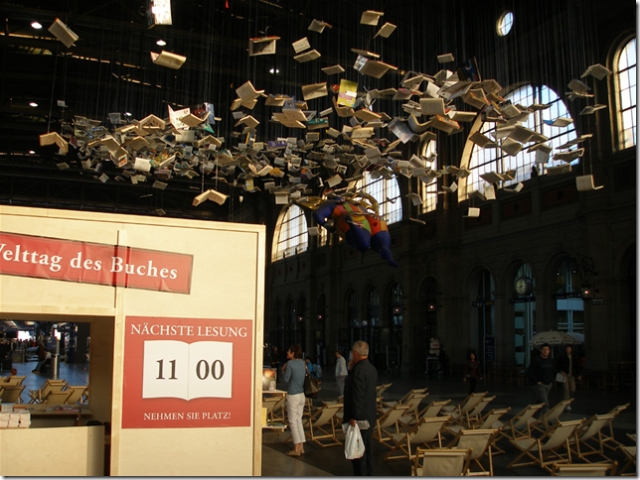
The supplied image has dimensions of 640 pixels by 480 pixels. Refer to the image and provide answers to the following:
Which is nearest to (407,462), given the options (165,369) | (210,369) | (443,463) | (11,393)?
(443,463)

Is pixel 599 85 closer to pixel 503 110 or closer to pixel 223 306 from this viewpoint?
pixel 503 110

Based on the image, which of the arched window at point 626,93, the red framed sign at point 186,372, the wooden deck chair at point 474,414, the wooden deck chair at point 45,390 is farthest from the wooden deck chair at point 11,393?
the arched window at point 626,93

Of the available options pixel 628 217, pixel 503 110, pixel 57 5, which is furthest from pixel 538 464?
pixel 57 5

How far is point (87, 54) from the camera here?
2472 centimetres

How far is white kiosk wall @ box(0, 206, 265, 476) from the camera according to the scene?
205 inches

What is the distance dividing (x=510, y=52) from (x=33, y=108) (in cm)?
2150

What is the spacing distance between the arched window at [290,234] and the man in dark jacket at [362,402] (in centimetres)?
3539

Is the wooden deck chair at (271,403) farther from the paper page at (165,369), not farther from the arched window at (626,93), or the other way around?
the arched window at (626,93)

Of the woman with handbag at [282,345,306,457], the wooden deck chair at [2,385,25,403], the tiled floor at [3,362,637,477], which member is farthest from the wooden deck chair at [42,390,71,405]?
the woman with handbag at [282,345,306,457]

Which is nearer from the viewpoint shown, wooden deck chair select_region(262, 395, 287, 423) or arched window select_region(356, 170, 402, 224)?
wooden deck chair select_region(262, 395, 287, 423)

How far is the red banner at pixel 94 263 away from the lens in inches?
202

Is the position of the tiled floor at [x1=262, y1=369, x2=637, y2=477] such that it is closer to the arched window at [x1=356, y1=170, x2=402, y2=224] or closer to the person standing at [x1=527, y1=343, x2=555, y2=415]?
the person standing at [x1=527, y1=343, x2=555, y2=415]

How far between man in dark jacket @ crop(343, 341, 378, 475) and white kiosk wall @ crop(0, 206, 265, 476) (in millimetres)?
1036

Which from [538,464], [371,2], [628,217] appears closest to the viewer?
[538,464]
